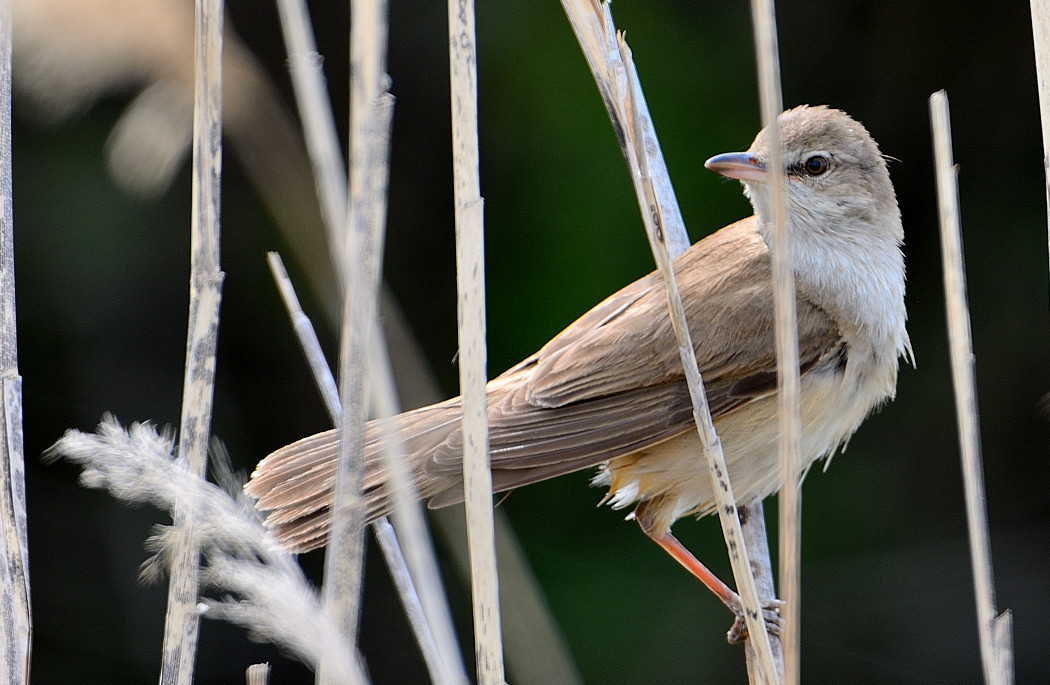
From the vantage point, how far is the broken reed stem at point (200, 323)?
1602mm

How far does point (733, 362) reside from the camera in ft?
7.88

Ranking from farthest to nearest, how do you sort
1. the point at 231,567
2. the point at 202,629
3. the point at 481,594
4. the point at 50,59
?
the point at 202,629 < the point at 50,59 < the point at 481,594 < the point at 231,567

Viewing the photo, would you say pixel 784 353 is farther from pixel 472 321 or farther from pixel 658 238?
pixel 472 321

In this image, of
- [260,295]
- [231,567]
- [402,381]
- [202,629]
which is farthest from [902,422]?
[231,567]

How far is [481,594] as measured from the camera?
4.83 feet

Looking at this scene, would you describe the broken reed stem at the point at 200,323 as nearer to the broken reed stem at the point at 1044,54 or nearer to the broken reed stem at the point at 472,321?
the broken reed stem at the point at 472,321

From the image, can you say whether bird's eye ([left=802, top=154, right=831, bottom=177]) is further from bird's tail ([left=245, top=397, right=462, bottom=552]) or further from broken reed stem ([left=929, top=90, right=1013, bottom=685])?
bird's tail ([left=245, top=397, right=462, bottom=552])

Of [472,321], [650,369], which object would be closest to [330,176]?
[472,321]

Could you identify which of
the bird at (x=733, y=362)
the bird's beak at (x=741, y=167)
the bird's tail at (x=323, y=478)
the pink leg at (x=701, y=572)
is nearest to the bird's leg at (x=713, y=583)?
the pink leg at (x=701, y=572)

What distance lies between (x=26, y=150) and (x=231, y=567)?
2648 millimetres

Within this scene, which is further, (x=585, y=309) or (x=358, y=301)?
(x=585, y=309)

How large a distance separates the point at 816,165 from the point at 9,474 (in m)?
1.80

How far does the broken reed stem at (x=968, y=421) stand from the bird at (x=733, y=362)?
2.24 ft

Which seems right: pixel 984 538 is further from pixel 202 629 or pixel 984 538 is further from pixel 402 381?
pixel 202 629
